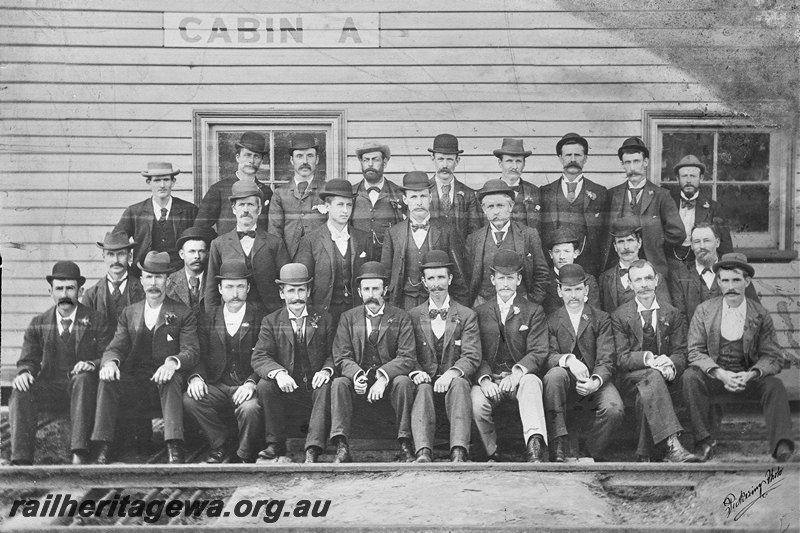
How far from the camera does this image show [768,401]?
13.0 feet

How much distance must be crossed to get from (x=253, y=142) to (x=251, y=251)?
53cm

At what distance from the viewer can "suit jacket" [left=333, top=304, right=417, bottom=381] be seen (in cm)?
388

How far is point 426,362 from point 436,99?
4.16 feet

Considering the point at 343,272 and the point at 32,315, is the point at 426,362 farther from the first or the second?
the point at 32,315

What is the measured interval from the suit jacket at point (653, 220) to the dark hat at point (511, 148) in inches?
19.4

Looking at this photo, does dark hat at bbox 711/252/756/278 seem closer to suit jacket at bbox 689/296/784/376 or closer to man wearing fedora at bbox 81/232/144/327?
suit jacket at bbox 689/296/784/376

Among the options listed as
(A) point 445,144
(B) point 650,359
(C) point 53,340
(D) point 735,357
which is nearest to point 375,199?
(A) point 445,144

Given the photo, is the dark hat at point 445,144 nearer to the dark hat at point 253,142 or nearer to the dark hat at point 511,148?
the dark hat at point 511,148

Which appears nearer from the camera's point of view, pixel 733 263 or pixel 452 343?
pixel 452 343

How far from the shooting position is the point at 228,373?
3.91 metres

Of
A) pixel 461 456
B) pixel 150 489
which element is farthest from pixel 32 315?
pixel 461 456

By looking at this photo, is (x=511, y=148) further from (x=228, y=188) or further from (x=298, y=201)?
(x=228, y=188)

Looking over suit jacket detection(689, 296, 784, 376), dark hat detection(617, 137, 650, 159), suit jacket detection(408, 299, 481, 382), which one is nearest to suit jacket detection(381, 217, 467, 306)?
suit jacket detection(408, 299, 481, 382)

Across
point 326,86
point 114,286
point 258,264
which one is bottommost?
point 114,286
